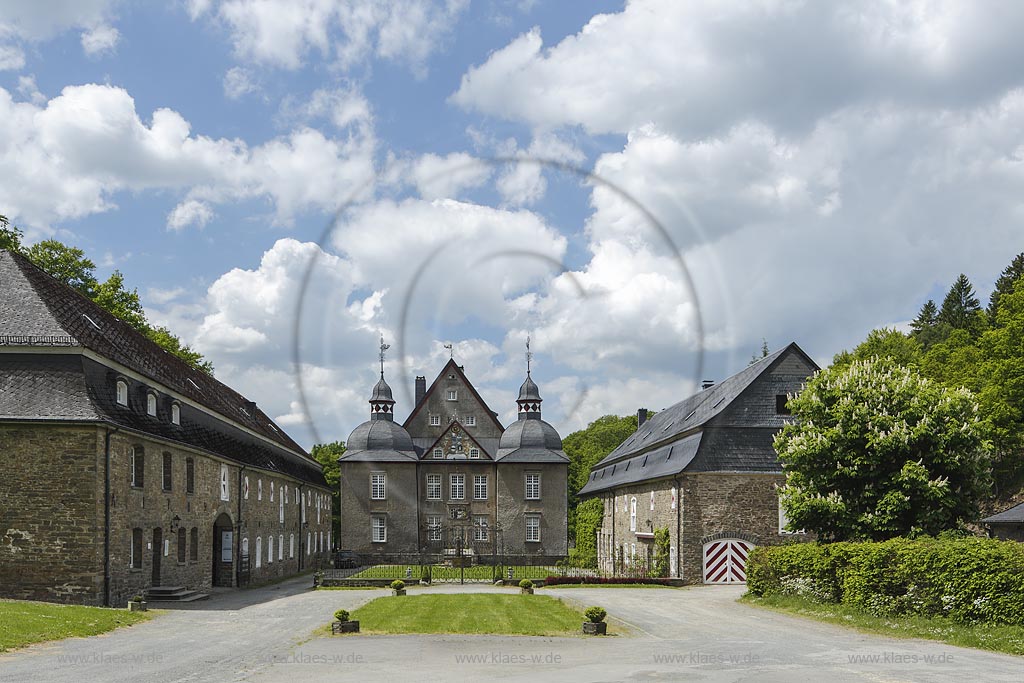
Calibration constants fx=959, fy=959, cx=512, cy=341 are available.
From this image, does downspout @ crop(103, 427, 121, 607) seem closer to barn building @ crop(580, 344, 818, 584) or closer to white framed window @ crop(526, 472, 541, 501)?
barn building @ crop(580, 344, 818, 584)

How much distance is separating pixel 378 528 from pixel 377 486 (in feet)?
10.3

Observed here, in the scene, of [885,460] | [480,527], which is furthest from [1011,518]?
[480,527]

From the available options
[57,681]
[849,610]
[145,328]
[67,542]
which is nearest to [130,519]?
[67,542]

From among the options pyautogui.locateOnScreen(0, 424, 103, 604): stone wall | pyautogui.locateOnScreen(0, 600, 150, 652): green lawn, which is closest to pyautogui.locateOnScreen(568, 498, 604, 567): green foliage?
pyautogui.locateOnScreen(0, 424, 103, 604): stone wall

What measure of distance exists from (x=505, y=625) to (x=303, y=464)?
145 feet

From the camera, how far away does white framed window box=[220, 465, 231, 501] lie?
42406mm

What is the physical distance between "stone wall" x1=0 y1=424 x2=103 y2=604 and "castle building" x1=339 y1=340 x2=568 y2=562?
42556mm

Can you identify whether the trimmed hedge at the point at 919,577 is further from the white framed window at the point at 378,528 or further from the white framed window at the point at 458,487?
the white framed window at the point at 378,528

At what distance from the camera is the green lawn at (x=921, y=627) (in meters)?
20.5

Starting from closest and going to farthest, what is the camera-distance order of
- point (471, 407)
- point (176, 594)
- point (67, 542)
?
1. point (67, 542)
2. point (176, 594)
3. point (471, 407)

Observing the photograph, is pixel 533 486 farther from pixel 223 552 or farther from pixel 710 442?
pixel 223 552

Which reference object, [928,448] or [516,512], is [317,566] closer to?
[516,512]

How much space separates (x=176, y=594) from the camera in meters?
34.1

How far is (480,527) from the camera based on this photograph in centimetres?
A: 7419
